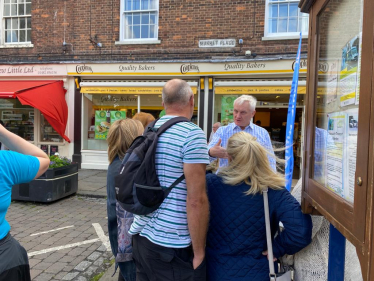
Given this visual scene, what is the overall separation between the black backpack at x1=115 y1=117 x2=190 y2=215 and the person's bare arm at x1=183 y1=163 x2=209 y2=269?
0.08 metres

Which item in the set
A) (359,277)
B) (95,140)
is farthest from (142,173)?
(95,140)

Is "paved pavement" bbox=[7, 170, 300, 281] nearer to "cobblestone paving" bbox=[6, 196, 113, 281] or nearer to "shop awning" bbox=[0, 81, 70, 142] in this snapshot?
"cobblestone paving" bbox=[6, 196, 113, 281]

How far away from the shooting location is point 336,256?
1.58m

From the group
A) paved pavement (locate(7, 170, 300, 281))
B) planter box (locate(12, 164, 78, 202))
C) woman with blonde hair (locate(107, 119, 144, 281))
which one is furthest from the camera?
planter box (locate(12, 164, 78, 202))

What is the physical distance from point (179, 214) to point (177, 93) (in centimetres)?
73

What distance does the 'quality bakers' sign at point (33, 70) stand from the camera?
1007 cm

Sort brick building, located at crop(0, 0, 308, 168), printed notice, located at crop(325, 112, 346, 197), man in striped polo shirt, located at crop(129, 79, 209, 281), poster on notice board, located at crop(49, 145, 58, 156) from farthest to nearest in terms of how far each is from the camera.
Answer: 1. poster on notice board, located at crop(49, 145, 58, 156)
2. brick building, located at crop(0, 0, 308, 168)
3. man in striped polo shirt, located at crop(129, 79, 209, 281)
4. printed notice, located at crop(325, 112, 346, 197)

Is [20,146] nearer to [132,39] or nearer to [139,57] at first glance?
[139,57]

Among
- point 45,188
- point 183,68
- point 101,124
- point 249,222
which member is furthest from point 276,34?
point 249,222

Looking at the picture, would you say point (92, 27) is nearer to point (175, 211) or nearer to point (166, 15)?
point (166, 15)

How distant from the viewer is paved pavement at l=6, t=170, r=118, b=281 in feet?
11.8

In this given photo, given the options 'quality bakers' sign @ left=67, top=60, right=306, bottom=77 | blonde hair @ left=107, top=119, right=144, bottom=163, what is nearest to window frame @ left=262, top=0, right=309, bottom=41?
'quality bakers' sign @ left=67, top=60, right=306, bottom=77

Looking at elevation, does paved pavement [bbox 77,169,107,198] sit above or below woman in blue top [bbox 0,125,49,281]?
below

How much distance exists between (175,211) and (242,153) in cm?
53
